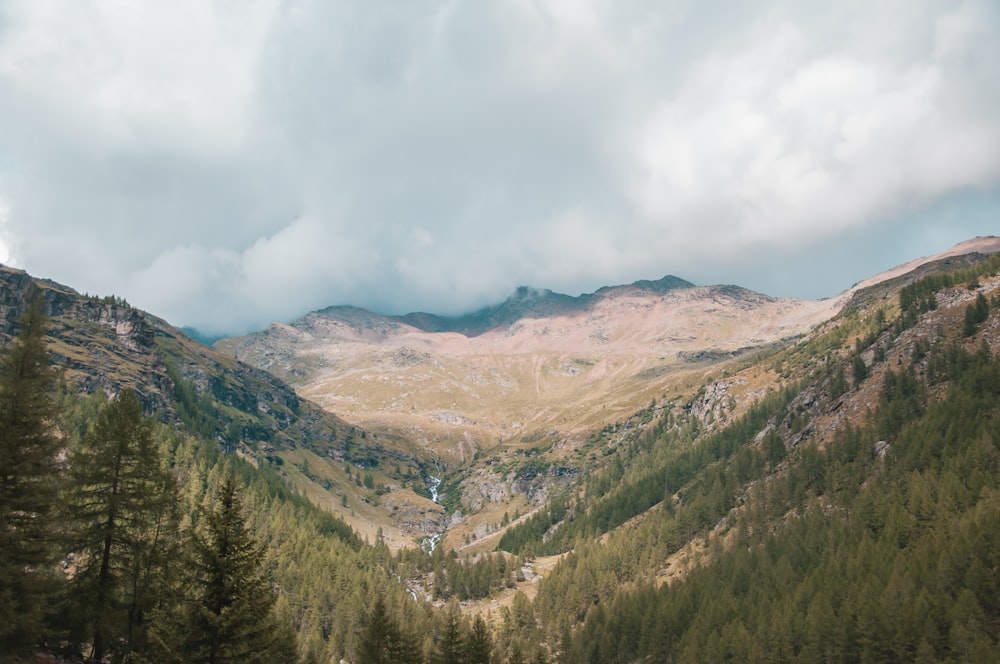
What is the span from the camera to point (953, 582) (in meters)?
94.1

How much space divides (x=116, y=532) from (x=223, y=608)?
44.7ft

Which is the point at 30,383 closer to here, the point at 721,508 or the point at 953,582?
the point at 953,582

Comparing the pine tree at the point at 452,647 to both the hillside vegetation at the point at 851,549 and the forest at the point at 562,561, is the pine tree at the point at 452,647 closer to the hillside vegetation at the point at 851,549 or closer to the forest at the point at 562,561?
the forest at the point at 562,561

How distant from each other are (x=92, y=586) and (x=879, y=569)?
127m

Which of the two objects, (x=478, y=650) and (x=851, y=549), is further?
(x=851, y=549)

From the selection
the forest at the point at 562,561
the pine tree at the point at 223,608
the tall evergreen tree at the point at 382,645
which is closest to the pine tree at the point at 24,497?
the forest at the point at 562,561

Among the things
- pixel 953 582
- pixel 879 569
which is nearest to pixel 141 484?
pixel 953 582

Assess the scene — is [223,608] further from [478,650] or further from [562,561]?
[562,561]

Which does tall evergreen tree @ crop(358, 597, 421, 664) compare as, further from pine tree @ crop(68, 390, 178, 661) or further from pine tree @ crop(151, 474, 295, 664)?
pine tree @ crop(151, 474, 295, 664)

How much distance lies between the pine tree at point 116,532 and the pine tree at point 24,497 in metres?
3.51

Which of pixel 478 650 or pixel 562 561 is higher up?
pixel 478 650

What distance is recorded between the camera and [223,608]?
2714cm

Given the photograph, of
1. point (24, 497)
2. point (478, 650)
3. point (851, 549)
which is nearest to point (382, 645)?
point (478, 650)

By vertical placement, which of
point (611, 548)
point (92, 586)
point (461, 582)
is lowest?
point (461, 582)
